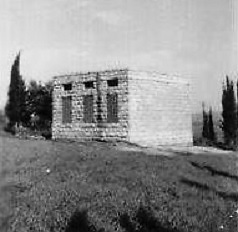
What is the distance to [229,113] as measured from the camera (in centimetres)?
2734

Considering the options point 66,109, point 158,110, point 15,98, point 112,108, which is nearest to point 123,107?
point 112,108

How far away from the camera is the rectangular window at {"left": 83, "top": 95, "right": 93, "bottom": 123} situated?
19.7 metres

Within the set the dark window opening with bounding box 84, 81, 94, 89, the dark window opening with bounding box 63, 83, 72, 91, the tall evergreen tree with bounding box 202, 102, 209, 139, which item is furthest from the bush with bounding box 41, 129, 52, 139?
the tall evergreen tree with bounding box 202, 102, 209, 139

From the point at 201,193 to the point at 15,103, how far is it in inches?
899

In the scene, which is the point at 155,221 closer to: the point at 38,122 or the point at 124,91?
the point at 124,91

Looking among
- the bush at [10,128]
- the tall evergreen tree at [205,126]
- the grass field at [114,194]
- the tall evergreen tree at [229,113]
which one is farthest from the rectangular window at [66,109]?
the tall evergreen tree at [205,126]

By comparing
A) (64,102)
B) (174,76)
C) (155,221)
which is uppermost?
(174,76)

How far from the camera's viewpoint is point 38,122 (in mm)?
31500

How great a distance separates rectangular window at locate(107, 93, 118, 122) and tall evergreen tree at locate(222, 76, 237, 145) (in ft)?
36.7

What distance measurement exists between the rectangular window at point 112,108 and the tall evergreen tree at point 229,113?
1120cm

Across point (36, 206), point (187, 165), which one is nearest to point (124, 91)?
point (187, 165)

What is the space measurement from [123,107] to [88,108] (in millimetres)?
2321

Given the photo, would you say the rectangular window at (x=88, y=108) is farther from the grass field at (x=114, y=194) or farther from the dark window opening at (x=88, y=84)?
the grass field at (x=114, y=194)

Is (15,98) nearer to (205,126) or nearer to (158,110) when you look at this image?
(158,110)
